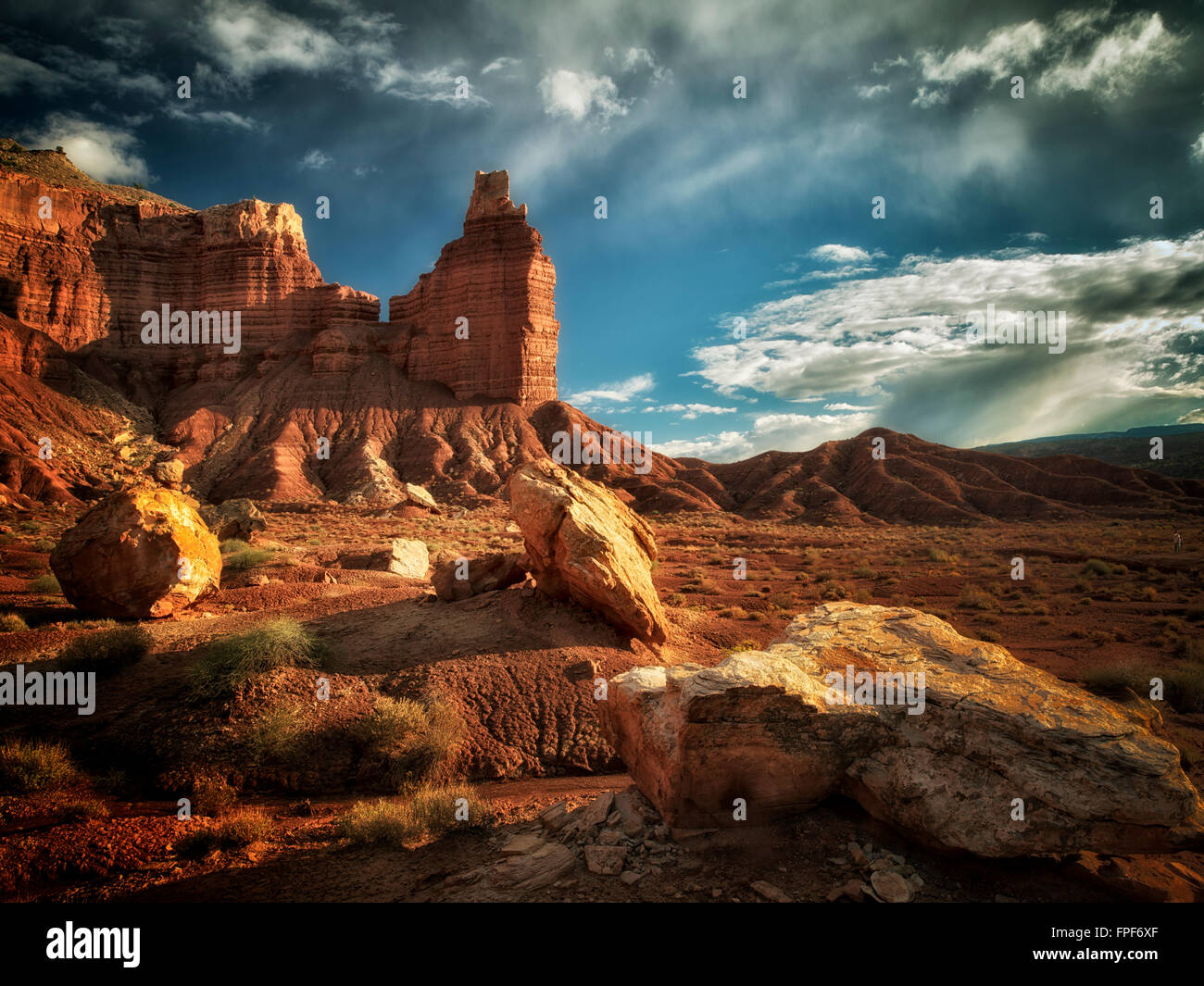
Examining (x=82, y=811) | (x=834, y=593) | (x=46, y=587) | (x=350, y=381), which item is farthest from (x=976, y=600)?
(x=350, y=381)

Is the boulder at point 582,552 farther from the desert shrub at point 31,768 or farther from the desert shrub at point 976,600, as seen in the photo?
the desert shrub at point 976,600

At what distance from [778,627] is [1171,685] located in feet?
22.6

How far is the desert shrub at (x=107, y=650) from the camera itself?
9359mm

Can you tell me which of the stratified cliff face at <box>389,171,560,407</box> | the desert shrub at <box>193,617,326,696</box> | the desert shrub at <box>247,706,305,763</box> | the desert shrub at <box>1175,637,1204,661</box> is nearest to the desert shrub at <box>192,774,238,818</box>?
the desert shrub at <box>247,706,305,763</box>

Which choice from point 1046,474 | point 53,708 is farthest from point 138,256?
point 1046,474

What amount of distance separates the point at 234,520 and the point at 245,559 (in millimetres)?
5454

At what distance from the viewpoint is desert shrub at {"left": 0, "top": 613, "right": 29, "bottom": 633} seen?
10.8 meters

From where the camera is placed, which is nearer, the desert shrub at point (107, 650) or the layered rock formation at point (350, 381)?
the desert shrub at point (107, 650)

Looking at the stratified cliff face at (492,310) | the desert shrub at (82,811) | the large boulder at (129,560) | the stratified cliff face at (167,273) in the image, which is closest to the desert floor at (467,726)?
the desert shrub at (82,811)

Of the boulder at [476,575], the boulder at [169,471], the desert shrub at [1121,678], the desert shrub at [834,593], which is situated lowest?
the desert shrub at [1121,678]

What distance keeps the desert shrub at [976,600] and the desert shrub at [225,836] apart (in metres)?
18.3
